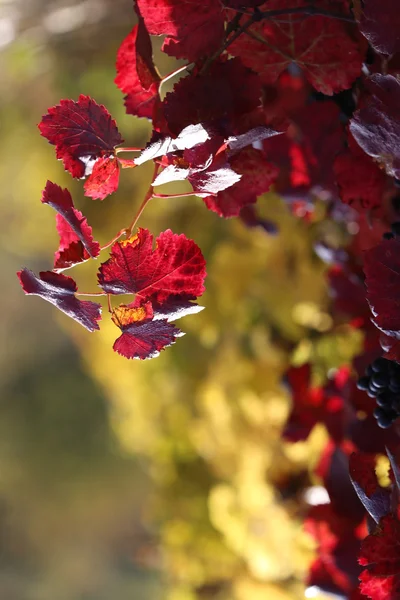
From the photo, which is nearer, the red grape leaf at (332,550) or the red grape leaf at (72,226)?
the red grape leaf at (72,226)

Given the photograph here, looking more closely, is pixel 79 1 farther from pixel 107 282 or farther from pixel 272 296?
pixel 107 282

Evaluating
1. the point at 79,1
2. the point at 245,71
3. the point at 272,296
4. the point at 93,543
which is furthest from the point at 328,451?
the point at 93,543

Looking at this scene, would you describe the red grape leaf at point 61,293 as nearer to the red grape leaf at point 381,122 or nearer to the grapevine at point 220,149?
the grapevine at point 220,149

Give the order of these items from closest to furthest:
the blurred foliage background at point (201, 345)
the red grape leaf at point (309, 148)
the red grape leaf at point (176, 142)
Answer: the red grape leaf at point (176, 142), the red grape leaf at point (309, 148), the blurred foliage background at point (201, 345)

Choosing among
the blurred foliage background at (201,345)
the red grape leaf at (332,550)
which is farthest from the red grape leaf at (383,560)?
the blurred foliage background at (201,345)

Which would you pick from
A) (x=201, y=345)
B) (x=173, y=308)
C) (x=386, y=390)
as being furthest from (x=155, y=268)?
(x=201, y=345)

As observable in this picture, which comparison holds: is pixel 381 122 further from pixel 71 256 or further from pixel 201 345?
pixel 201 345
